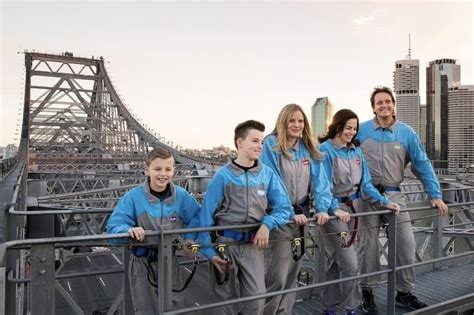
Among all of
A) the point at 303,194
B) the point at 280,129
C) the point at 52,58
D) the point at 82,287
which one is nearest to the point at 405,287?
the point at 303,194

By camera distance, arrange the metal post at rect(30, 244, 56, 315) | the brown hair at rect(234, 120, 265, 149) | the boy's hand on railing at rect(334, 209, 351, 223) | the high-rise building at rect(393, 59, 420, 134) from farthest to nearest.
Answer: the high-rise building at rect(393, 59, 420, 134) → the boy's hand on railing at rect(334, 209, 351, 223) → the brown hair at rect(234, 120, 265, 149) → the metal post at rect(30, 244, 56, 315)

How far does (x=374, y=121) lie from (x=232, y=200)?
1913mm

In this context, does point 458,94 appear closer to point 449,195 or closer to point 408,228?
point 449,195

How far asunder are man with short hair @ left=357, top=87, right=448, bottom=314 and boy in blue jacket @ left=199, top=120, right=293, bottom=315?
4.39 feet

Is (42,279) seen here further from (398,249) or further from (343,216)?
(398,249)

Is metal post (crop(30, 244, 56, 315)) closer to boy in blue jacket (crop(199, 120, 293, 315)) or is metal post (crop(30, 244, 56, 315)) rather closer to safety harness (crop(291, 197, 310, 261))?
boy in blue jacket (crop(199, 120, 293, 315))

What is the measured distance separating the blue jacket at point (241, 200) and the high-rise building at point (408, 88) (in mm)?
60266

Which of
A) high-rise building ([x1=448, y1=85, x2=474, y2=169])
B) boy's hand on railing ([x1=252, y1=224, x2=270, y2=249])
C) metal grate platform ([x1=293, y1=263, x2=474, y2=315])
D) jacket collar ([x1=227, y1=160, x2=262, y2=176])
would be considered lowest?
metal grate platform ([x1=293, y1=263, x2=474, y2=315])

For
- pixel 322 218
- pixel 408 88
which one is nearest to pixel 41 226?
pixel 322 218

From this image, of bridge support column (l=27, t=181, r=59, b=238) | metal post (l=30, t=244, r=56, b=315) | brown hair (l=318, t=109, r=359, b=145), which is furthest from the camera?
bridge support column (l=27, t=181, r=59, b=238)

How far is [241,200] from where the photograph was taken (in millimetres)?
3193

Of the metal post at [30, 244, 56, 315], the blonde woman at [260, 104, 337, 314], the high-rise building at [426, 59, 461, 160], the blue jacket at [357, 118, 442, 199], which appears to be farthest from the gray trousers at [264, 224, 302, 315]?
the high-rise building at [426, 59, 461, 160]

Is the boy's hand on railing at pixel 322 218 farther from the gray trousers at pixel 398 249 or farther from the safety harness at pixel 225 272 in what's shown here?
the gray trousers at pixel 398 249

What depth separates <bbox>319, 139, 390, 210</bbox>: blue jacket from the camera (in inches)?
155
